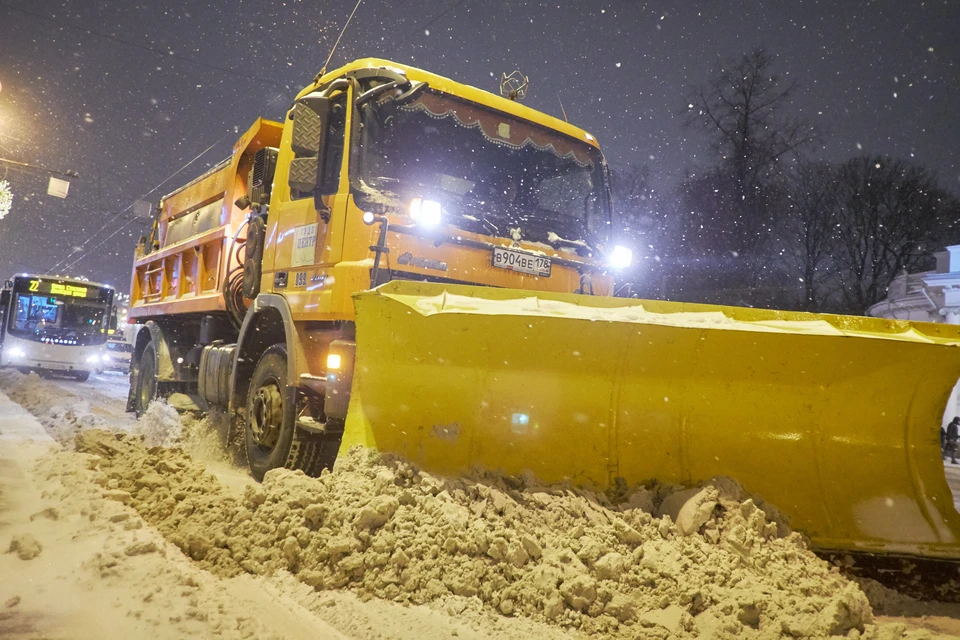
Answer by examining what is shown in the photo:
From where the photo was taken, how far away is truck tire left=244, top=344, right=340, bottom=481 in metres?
4.84

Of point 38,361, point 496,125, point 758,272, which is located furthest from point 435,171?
point 758,272

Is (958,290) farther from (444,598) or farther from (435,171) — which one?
(444,598)

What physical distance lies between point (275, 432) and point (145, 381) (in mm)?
5135

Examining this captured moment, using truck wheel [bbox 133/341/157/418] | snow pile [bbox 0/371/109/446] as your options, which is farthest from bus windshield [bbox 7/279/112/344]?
truck wheel [bbox 133/341/157/418]

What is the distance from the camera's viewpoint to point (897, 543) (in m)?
3.46

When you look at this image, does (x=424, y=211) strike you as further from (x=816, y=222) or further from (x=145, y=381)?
(x=816, y=222)

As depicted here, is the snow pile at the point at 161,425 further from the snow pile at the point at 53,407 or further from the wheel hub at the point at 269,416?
the wheel hub at the point at 269,416

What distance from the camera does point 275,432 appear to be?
522 cm

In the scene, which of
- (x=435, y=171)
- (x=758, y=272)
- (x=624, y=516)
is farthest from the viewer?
(x=758, y=272)

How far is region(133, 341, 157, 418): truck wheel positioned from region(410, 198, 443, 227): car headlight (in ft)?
19.3

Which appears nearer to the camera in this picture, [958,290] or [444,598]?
[444,598]

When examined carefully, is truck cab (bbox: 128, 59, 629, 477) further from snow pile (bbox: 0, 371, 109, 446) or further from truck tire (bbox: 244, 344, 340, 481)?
snow pile (bbox: 0, 371, 109, 446)

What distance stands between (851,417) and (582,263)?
2237mm

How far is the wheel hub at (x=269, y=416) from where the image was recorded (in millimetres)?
5195
